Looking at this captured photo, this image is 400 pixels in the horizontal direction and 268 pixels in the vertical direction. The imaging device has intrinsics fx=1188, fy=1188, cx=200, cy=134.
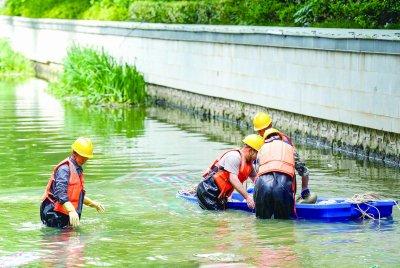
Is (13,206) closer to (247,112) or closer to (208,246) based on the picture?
(208,246)

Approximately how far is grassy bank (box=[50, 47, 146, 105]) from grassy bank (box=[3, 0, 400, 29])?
2386 millimetres

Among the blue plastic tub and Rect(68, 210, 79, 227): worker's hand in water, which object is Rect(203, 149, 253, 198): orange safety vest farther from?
Rect(68, 210, 79, 227): worker's hand in water

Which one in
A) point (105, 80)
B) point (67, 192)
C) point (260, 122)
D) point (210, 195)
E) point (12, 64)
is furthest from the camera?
point (12, 64)

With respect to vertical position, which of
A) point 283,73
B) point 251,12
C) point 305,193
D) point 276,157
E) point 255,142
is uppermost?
point 251,12

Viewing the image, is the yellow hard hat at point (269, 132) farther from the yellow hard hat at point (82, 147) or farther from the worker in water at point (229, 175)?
the yellow hard hat at point (82, 147)

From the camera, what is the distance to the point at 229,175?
1488 centimetres

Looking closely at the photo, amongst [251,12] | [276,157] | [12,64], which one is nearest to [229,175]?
[276,157]

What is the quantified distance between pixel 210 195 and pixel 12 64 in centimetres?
3198

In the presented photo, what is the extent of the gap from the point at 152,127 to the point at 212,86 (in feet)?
9.88

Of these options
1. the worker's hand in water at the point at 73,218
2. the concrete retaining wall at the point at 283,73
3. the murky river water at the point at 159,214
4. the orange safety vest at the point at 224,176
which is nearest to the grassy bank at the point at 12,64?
the concrete retaining wall at the point at 283,73

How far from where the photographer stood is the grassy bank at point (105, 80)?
3175 centimetres

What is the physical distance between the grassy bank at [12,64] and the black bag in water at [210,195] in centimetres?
2979

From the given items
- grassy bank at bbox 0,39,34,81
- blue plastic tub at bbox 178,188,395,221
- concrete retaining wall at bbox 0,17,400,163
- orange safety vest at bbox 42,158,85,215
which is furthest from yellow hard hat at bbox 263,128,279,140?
grassy bank at bbox 0,39,34,81

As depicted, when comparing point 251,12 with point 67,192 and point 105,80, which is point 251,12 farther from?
point 67,192
